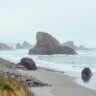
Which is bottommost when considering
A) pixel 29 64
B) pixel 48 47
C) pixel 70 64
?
pixel 70 64

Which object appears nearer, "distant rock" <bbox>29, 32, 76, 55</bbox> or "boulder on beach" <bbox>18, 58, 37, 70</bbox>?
"boulder on beach" <bbox>18, 58, 37, 70</bbox>

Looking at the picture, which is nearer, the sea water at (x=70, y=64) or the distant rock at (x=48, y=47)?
the sea water at (x=70, y=64)

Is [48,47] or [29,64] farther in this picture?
[48,47]

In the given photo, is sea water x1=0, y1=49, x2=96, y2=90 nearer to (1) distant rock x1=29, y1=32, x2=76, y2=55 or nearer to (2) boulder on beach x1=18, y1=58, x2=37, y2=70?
(2) boulder on beach x1=18, y1=58, x2=37, y2=70

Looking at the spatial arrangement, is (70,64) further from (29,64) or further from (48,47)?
(48,47)

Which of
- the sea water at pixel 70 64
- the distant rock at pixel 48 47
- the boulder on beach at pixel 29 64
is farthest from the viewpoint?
the distant rock at pixel 48 47

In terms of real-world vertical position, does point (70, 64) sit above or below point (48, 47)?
below

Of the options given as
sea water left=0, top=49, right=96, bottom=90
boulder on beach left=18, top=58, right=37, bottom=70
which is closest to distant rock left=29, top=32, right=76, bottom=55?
sea water left=0, top=49, right=96, bottom=90

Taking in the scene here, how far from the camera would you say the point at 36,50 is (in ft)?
278

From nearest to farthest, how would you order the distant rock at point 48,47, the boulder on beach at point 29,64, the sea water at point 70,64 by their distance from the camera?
the sea water at point 70,64, the boulder on beach at point 29,64, the distant rock at point 48,47

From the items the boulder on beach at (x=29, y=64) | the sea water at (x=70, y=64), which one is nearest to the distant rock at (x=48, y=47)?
the sea water at (x=70, y=64)

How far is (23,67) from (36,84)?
11599 mm

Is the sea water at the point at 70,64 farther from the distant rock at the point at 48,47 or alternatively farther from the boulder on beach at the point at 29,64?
the distant rock at the point at 48,47

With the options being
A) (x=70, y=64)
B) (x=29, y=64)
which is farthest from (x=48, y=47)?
(x=29, y=64)
